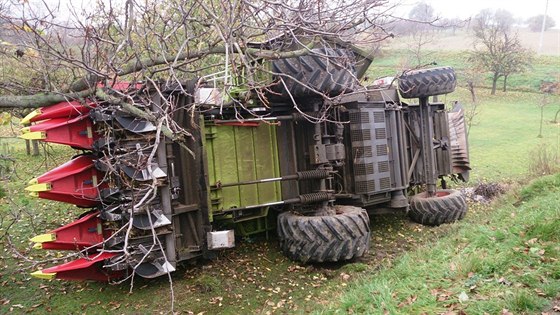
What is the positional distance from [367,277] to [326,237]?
0.88 meters

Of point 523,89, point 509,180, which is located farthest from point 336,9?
point 523,89

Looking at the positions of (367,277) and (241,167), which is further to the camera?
(241,167)

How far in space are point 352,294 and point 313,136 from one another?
2972 mm

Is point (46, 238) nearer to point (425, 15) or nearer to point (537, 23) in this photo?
point (425, 15)

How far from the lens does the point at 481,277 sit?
423 cm

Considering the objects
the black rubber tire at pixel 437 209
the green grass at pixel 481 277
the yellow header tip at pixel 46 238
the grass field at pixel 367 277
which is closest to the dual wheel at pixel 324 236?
the grass field at pixel 367 277

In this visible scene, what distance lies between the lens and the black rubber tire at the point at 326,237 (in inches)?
256

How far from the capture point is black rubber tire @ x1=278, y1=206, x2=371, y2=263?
21.3 feet

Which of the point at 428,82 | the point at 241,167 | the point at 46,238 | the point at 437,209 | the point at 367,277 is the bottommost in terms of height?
the point at 367,277

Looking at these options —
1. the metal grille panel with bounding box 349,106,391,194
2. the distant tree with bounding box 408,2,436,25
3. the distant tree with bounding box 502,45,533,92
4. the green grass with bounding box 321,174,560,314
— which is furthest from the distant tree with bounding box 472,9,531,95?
the green grass with bounding box 321,174,560,314

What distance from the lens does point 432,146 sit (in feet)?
30.3

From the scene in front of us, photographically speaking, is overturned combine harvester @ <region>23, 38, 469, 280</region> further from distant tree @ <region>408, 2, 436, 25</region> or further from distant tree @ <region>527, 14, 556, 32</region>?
distant tree @ <region>527, 14, 556, 32</region>

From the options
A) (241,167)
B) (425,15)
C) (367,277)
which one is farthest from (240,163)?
(425,15)

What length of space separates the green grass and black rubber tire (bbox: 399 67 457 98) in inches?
138
